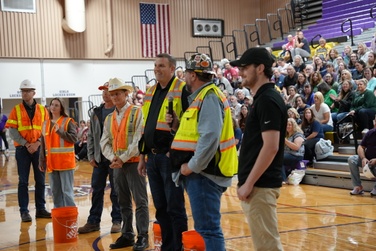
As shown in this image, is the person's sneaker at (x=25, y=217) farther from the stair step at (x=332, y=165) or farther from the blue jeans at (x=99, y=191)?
the stair step at (x=332, y=165)

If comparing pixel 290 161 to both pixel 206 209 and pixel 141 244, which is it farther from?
pixel 206 209

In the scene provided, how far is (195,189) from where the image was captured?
3744 millimetres

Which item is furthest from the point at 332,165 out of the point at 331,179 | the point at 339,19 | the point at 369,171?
the point at 339,19

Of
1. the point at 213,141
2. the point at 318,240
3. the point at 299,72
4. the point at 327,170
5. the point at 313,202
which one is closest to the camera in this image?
the point at 213,141

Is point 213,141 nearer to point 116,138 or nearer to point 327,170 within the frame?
point 116,138

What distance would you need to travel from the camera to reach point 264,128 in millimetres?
3078

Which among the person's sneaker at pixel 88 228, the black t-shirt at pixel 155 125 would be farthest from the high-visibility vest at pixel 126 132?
the person's sneaker at pixel 88 228

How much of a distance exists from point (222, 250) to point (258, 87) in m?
1.18

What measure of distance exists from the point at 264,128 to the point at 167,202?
170 centimetres

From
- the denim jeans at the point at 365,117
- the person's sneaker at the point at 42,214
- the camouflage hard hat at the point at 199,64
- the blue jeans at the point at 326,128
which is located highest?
the camouflage hard hat at the point at 199,64

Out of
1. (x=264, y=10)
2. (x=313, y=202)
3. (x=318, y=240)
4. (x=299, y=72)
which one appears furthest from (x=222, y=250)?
(x=264, y=10)

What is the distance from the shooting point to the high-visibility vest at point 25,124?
724cm

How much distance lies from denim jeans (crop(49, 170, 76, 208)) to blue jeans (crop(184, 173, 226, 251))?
313 cm

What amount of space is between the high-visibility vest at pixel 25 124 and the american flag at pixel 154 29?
15.2 m
